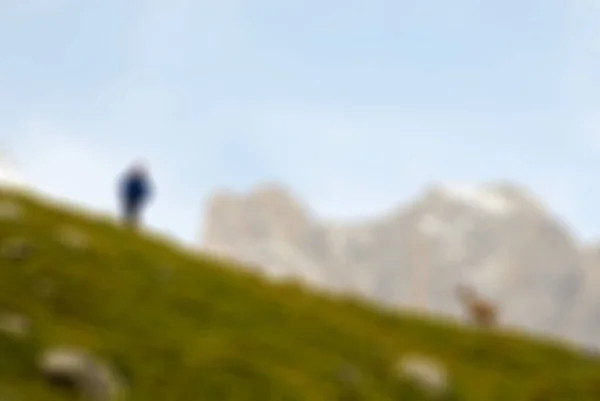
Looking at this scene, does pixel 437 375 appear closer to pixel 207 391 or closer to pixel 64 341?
pixel 207 391

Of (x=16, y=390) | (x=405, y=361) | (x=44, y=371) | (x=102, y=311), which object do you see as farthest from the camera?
(x=405, y=361)

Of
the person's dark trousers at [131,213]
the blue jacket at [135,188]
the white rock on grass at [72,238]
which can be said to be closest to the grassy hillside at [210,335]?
the white rock on grass at [72,238]

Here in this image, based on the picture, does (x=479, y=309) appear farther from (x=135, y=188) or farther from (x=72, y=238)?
(x=72, y=238)

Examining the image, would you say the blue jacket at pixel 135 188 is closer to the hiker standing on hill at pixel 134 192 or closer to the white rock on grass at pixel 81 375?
the hiker standing on hill at pixel 134 192

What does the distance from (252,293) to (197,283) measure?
63.8 inches

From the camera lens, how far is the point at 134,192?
40.1 meters

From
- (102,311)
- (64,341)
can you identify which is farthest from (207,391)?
(102,311)

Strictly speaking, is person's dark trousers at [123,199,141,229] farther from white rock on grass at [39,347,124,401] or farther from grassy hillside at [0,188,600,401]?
white rock on grass at [39,347,124,401]

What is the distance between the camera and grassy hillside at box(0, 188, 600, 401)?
1011 inches

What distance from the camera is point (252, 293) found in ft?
114

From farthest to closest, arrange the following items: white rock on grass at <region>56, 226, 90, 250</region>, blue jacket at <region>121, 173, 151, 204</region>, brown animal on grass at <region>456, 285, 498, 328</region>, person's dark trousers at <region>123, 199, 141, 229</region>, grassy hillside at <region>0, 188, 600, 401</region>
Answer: brown animal on grass at <region>456, 285, 498, 328</region> → person's dark trousers at <region>123, 199, 141, 229</region> → blue jacket at <region>121, 173, 151, 204</region> → white rock on grass at <region>56, 226, 90, 250</region> → grassy hillside at <region>0, 188, 600, 401</region>

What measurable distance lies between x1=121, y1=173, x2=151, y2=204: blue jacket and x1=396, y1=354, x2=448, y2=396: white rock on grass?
40.0 ft

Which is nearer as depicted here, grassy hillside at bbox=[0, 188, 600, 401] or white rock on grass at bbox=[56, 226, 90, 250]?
grassy hillside at bbox=[0, 188, 600, 401]

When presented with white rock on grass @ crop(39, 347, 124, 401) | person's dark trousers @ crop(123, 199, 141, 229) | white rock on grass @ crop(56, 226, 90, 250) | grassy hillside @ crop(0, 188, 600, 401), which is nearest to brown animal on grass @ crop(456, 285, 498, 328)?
grassy hillside @ crop(0, 188, 600, 401)
